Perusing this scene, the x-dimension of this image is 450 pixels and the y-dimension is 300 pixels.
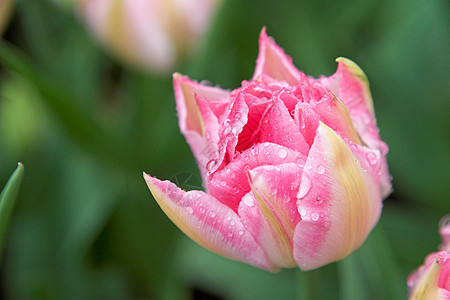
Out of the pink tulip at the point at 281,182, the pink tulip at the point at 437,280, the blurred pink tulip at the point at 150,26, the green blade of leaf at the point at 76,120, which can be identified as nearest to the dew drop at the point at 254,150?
the pink tulip at the point at 281,182

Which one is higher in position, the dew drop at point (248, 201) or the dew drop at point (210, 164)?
the dew drop at point (210, 164)

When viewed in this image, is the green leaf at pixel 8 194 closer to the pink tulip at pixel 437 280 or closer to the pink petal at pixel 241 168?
the pink petal at pixel 241 168

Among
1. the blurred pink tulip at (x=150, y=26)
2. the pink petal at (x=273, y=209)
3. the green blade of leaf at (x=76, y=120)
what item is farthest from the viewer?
the blurred pink tulip at (x=150, y=26)

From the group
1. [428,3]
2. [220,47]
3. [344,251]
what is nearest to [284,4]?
[220,47]

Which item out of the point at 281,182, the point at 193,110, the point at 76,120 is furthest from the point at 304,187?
the point at 76,120

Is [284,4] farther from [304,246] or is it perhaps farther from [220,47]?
[304,246]

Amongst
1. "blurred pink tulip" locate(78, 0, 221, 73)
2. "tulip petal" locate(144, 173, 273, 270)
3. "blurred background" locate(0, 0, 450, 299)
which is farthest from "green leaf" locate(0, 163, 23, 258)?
"blurred pink tulip" locate(78, 0, 221, 73)

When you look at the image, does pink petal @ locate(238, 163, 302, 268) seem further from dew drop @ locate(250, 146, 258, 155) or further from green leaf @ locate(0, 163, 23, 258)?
green leaf @ locate(0, 163, 23, 258)

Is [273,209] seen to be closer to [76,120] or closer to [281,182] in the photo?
[281,182]
